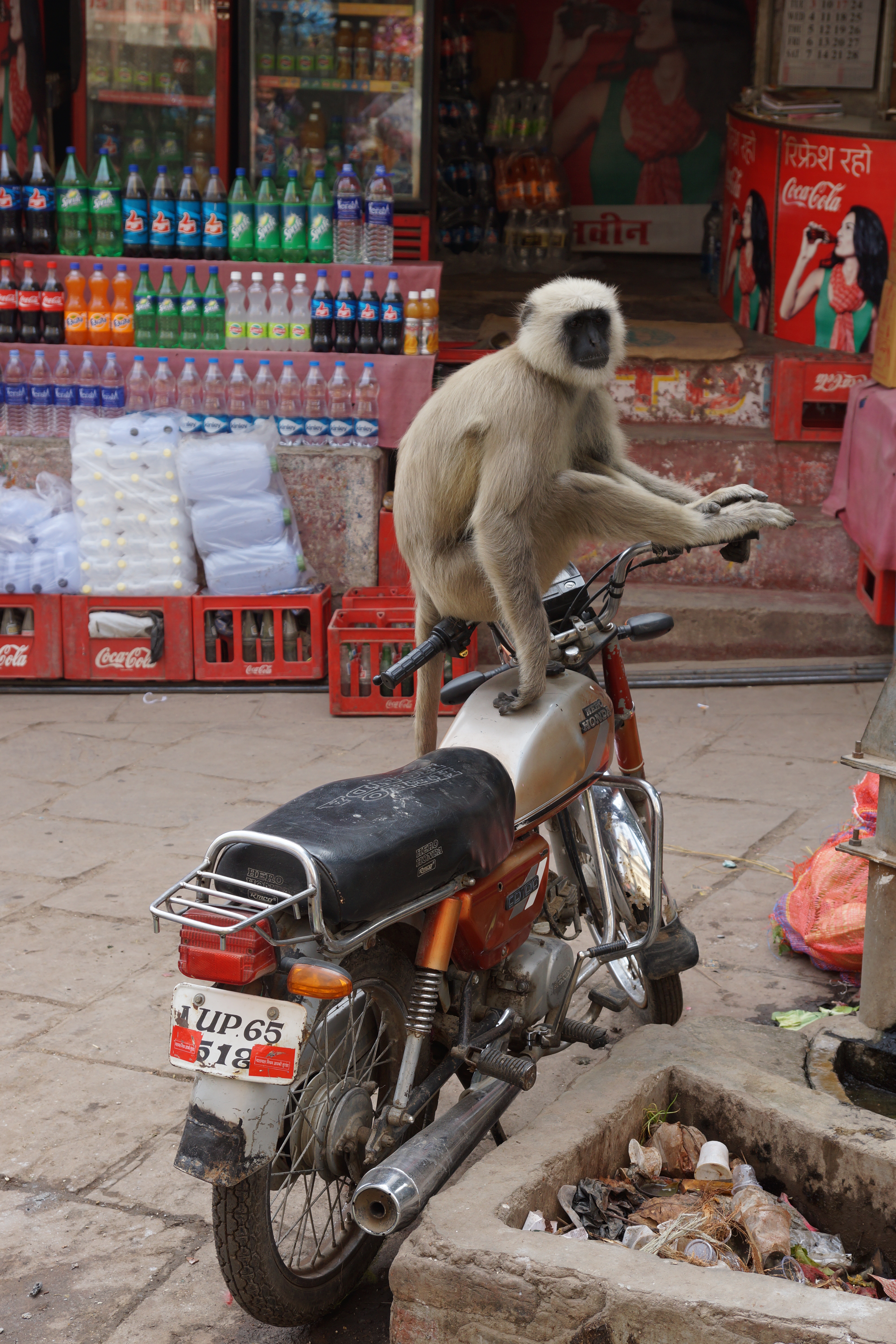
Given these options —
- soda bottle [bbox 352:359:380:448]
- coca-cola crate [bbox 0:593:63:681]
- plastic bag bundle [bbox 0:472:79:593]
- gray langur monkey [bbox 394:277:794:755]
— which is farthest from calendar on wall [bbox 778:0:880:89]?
gray langur monkey [bbox 394:277:794:755]

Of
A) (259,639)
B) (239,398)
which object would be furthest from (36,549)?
(239,398)

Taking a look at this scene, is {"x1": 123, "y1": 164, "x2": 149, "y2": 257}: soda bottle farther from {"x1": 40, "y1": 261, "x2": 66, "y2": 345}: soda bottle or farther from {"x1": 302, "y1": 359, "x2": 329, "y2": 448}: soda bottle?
{"x1": 302, "y1": 359, "x2": 329, "y2": 448}: soda bottle

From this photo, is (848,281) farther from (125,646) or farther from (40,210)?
(125,646)

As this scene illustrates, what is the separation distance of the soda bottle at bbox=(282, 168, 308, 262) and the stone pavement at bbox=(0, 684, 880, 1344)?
7.27ft

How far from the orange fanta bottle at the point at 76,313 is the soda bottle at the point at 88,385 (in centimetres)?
9

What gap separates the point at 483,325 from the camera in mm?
7910

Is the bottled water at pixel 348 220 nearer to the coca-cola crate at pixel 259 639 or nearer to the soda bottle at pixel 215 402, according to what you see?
the soda bottle at pixel 215 402

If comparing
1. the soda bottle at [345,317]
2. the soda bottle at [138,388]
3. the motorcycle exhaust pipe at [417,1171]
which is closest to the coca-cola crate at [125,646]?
the soda bottle at [138,388]

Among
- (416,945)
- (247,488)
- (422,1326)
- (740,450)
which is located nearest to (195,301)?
(247,488)

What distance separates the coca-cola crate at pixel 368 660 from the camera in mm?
5902

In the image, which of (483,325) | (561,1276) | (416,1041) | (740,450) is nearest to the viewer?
(561,1276)

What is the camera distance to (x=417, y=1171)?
2271 millimetres

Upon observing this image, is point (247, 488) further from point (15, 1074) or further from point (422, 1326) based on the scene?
point (422, 1326)

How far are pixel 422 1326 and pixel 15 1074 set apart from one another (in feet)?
4.97
